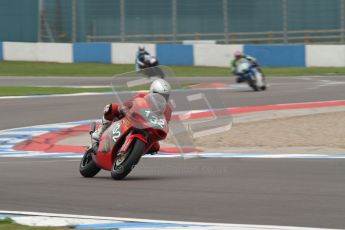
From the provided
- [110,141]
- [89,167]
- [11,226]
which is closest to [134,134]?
[110,141]

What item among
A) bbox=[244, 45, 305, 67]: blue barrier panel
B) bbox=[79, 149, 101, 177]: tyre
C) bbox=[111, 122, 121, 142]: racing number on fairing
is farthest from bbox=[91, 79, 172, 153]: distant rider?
bbox=[244, 45, 305, 67]: blue barrier panel

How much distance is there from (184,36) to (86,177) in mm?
23239

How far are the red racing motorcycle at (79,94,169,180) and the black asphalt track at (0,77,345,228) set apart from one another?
20 cm

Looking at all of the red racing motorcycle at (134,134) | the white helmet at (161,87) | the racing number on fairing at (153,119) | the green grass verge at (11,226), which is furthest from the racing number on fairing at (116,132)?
the green grass verge at (11,226)

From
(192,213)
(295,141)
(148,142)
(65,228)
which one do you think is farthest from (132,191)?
(295,141)

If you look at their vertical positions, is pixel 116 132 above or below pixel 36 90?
above

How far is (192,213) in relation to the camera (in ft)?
22.0

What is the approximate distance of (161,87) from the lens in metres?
8.57

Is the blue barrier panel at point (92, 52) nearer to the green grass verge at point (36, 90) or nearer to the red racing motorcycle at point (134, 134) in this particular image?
the green grass verge at point (36, 90)

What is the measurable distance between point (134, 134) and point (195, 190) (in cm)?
99

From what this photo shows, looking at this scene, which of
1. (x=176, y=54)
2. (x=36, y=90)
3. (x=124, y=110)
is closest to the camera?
(x=124, y=110)

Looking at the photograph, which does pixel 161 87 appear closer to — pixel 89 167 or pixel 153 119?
pixel 153 119

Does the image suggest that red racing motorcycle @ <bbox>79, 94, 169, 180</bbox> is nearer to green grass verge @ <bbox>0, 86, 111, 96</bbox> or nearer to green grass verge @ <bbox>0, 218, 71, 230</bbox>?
green grass verge @ <bbox>0, 218, 71, 230</bbox>

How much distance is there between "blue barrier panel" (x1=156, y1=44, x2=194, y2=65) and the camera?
33.6 metres
